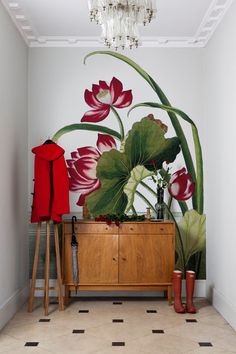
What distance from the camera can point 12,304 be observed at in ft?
17.4

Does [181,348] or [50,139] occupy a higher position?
[50,139]

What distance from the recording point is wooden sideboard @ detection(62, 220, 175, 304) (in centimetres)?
573

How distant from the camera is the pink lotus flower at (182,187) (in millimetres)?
6223

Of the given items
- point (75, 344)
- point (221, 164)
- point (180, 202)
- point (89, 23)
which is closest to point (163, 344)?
point (75, 344)

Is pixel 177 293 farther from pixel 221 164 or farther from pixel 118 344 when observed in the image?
pixel 221 164

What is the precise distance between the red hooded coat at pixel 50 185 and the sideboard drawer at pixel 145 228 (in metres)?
0.71

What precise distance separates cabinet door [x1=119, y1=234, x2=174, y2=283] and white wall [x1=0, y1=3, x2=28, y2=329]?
3.79ft

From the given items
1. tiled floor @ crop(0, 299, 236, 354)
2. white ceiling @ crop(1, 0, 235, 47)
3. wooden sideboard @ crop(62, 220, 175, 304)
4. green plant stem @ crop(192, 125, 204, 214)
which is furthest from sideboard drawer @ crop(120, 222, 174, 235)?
white ceiling @ crop(1, 0, 235, 47)

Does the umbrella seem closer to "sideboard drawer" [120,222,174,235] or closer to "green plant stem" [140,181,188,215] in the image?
"sideboard drawer" [120,222,174,235]

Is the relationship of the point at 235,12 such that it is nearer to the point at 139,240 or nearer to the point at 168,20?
the point at 168,20

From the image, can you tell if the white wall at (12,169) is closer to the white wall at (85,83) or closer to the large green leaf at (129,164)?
the white wall at (85,83)

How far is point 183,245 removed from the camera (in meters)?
6.24

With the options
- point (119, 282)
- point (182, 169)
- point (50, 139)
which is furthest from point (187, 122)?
point (119, 282)

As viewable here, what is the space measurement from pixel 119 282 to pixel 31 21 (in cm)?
305
